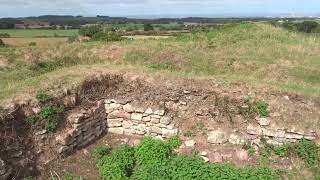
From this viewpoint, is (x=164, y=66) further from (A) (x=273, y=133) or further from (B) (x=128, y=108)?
(A) (x=273, y=133)

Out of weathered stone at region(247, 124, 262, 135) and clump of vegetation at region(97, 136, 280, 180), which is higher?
weathered stone at region(247, 124, 262, 135)

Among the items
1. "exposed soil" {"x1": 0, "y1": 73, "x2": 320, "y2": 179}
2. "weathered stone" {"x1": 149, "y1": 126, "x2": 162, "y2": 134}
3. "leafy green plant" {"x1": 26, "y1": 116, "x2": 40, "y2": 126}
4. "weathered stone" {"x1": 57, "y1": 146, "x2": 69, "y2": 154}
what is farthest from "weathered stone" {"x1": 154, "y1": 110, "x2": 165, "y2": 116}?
"leafy green plant" {"x1": 26, "y1": 116, "x2": 40, "y2": 126}

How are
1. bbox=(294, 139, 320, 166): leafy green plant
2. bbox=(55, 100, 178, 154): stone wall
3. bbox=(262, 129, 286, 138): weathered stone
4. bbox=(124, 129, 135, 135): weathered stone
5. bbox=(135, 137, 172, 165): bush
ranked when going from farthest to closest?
bbox=(124, 129, 135, 135): weathered stone
bbox=(55, 100, 178, 154): stone wall
bbox=(262, 129, 286, 138): weathered stone
bbox=(135, 137, 172, 165): bush
bbox=(294, 139, 320, 166): leafy green plant

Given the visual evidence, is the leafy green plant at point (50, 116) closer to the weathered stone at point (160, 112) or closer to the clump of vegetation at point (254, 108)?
the weathered stone at point (160, 112)

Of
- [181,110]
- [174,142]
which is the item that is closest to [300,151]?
[174,142]

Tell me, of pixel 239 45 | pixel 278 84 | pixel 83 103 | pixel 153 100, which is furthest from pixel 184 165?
pixel 239 45

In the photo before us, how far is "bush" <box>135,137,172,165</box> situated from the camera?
8.90 m

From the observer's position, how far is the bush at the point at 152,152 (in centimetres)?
890

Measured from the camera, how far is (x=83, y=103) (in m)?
9.71

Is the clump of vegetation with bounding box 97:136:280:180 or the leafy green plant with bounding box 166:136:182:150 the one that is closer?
the clump of vegetation with bounding box 97:136:280:180

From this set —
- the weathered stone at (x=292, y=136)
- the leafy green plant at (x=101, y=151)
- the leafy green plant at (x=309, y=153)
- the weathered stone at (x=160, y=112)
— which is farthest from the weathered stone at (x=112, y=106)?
the leafy green plant at (x=309, y=153)

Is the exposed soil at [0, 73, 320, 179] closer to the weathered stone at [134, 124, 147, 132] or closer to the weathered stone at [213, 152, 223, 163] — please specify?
the weathered stone at [213, 152, 223, 163]

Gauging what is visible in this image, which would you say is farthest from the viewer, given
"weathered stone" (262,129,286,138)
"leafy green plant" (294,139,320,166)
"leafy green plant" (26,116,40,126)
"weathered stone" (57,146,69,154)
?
"weathered stone" (262,129,286,138)

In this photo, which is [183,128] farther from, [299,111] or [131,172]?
[299,111]
